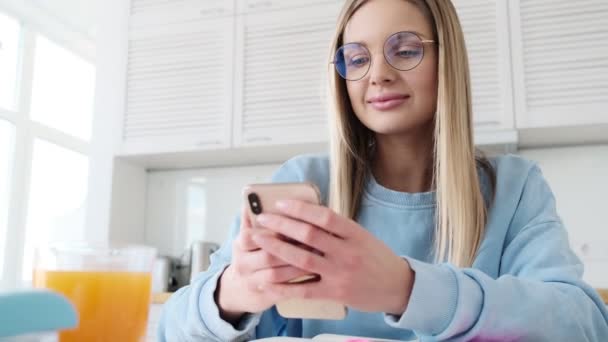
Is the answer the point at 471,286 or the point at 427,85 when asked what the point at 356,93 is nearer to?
the point at 427,85

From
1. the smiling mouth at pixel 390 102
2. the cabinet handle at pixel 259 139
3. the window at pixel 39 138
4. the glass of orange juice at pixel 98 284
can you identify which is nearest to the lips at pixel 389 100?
the smiling mouth at pixel 390 102

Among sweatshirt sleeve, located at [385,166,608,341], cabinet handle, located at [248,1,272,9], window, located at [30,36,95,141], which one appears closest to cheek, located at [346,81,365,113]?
sweatshirt sleeve, located at [385,166,608,341]

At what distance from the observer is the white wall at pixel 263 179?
2.54m

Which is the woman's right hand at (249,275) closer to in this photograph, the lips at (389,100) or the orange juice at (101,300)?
the orange juice at (101,300)

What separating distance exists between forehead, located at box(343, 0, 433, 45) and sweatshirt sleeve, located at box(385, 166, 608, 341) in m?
0.45

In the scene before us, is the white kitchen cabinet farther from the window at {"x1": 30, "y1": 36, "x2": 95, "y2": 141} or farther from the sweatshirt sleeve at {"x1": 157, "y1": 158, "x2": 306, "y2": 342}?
the sweatshirt sleeve at {"x1": 157, "y1": 158, "x2": 306, "y2": 342}

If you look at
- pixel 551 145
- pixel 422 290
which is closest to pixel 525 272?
pixel 422 290

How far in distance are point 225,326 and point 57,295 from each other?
0.45 meters

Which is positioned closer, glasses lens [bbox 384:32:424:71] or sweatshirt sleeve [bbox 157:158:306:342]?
sweatshirt sleeve [bbox 157:158:306:342]

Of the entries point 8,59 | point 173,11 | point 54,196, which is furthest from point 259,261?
point 54,196

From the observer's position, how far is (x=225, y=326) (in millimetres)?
730

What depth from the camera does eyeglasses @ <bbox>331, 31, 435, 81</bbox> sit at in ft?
3.29

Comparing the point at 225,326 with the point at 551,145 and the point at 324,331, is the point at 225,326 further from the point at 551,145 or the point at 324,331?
the point at 551,145

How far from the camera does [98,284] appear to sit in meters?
0.46
